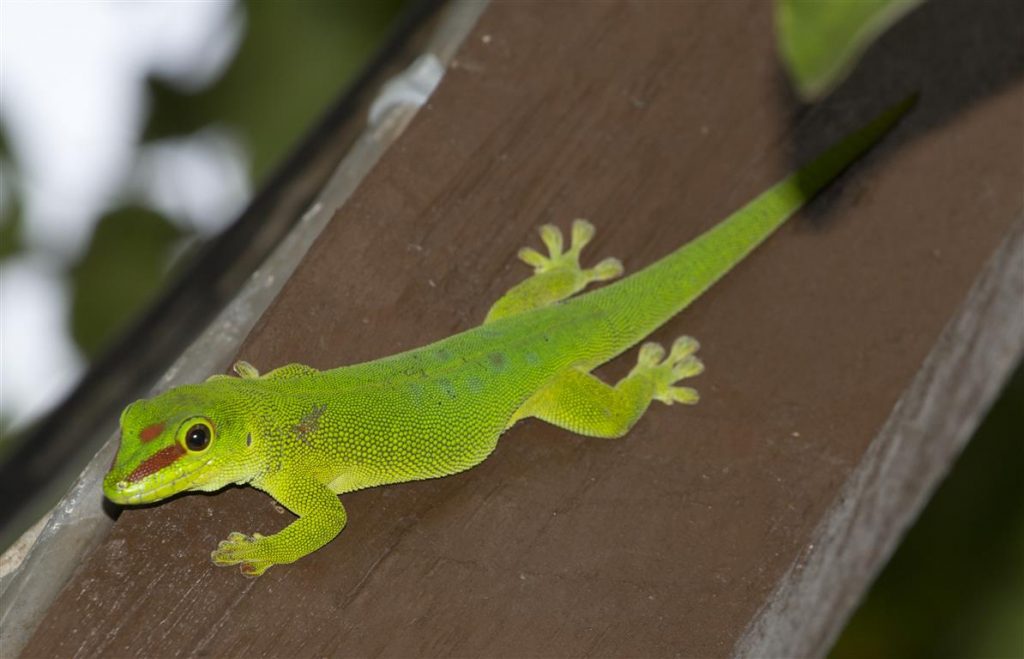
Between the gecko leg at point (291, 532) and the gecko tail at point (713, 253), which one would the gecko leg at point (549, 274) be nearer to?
the gecko tail at point (713, 253)

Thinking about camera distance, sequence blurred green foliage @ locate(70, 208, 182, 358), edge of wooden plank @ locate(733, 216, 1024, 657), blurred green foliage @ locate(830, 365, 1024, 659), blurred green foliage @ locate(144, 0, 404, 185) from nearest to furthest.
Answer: edge of wooden plank @ locate(733, 216, 1024, 657), blurred green foliage @ locate(830, 365, 1024, 659), blurred green foliage @ locate(144, 0, 404, 185), blurred green foliage @ locate(70, 208, 182, 358)

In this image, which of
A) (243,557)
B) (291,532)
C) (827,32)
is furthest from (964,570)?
(827,32)

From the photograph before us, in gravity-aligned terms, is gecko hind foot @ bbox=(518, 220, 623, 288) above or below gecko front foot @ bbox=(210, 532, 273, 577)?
above

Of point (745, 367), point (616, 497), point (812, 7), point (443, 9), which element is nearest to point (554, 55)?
point (443, 9)

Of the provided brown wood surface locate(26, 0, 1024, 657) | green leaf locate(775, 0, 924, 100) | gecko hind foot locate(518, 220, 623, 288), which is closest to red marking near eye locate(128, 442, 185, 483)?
brown wood surface locate(26, 0, 1024, 657)

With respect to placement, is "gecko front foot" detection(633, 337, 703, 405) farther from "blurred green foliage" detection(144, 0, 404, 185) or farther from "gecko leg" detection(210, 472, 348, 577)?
"blurred green foliage" detection(144, 0, 404, 185)

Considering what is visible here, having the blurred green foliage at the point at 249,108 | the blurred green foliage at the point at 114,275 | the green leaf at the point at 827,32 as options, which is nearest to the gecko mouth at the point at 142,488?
the green leaf at the point at 827,32
